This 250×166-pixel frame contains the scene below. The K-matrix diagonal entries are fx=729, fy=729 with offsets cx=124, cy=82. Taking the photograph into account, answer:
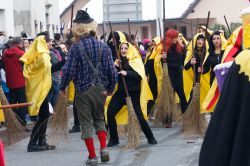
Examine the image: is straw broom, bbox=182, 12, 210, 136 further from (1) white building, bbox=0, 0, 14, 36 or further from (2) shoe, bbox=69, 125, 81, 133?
(1) white building, bbox=0, 0, 14, 36

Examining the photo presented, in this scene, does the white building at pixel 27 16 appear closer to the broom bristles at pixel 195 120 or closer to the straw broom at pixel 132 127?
the broom bristles at pixel 195 120

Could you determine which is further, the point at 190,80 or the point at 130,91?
the point at 190,80

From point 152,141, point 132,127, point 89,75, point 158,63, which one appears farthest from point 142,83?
point 158,63

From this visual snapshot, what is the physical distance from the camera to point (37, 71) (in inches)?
376

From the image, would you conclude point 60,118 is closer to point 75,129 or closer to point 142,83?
point 142,83

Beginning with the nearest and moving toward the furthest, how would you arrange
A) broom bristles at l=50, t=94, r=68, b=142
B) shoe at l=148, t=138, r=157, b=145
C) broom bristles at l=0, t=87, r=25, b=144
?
broom bristles at l=50, t=94, r=68, b=142 < shoe at l=148, t=138, r=157, b=145 < broom bristles at l=0, t=87, r=25, b=144

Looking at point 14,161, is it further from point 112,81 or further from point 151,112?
point 151,112

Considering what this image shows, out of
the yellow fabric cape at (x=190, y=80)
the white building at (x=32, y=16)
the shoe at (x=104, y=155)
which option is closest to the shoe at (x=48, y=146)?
the shoe at (x=104, y=155)

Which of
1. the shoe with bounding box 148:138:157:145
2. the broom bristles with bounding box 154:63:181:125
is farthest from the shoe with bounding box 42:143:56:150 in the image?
the broom bristles with bounding box 154:63:181:125

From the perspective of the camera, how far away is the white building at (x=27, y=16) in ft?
64.6

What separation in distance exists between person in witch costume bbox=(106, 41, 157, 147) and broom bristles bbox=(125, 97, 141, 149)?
18cm

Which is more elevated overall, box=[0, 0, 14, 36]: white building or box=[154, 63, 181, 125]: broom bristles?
box=[0, 0, 14, 36]: white building

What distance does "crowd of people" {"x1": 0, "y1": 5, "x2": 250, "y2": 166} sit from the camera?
799 centimetres

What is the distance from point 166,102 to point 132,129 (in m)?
2.37
